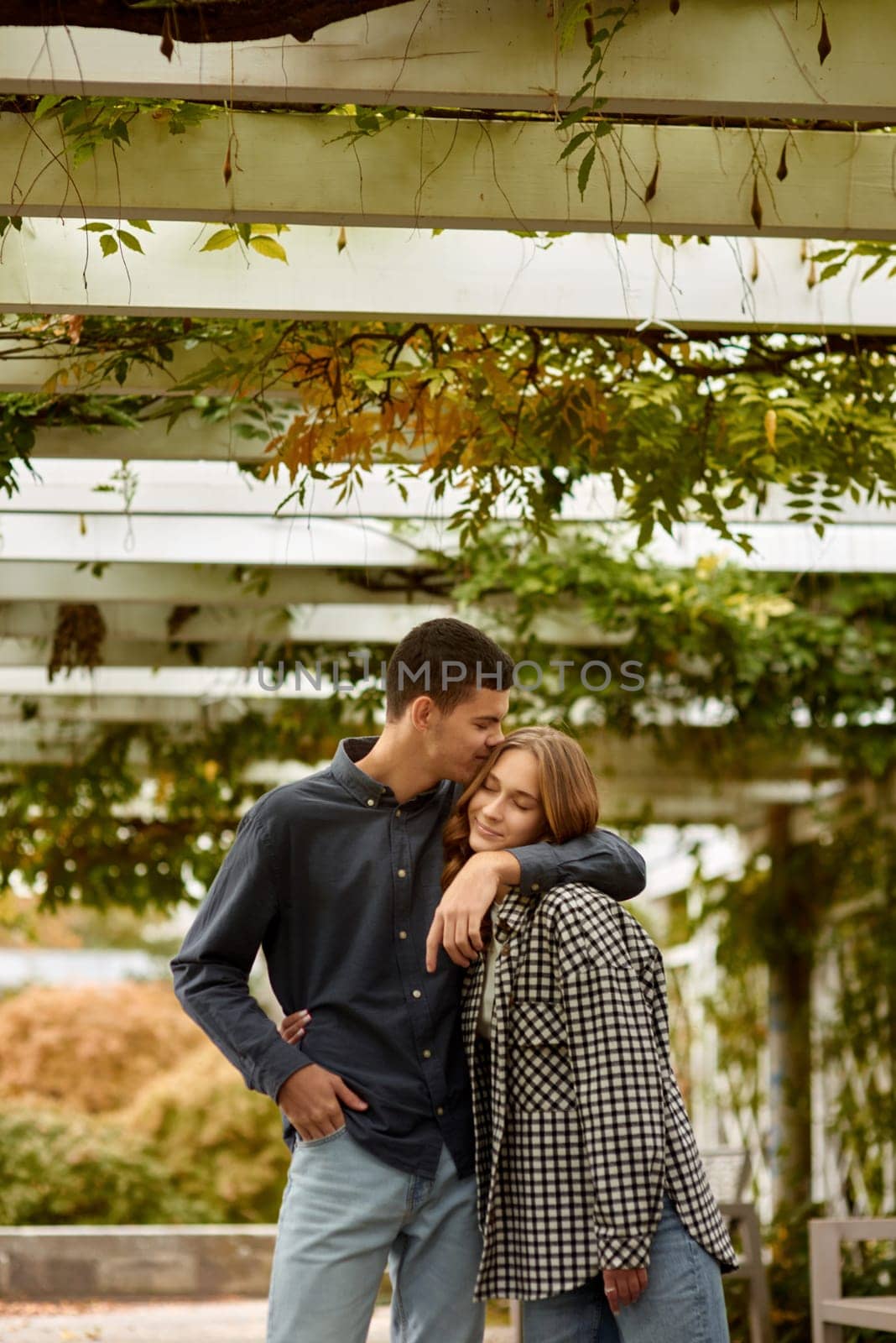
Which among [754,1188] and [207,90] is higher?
[207,90]

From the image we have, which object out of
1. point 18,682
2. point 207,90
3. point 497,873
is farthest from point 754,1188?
point 207,90

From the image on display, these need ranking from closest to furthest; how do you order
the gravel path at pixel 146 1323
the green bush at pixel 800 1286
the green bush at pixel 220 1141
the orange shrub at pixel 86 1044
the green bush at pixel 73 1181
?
the green bush at pixel 800 1286 → the gravel path at pixel 146 1323 → the green bush at pixel 73 1181 → the green bush at pixel 220 1141 → the orange shrub at pixel 86 1044

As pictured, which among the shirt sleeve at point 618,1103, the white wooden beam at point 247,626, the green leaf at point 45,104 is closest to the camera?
the shirt sleeve at point 618,1103

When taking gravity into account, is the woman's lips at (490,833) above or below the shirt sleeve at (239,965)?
above

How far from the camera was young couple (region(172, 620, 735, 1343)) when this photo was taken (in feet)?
7.00

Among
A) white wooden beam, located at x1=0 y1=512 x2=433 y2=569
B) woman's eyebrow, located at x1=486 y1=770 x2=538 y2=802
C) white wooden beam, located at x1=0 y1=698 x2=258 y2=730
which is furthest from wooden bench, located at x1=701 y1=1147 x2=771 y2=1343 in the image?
woman's eyebrow, located at x1=486 y1=770 x2=538 y2=802

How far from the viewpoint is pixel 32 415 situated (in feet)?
12.4

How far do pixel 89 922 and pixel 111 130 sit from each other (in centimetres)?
1651

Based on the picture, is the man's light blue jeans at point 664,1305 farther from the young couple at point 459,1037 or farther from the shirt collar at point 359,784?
the shirt collar at point 359,784

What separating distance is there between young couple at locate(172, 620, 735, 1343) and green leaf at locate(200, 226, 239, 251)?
0.93 metres

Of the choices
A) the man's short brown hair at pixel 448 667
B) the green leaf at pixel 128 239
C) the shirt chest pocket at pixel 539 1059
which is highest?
the green leaf at pixel 128 239

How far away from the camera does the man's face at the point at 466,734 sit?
2387 millimetres

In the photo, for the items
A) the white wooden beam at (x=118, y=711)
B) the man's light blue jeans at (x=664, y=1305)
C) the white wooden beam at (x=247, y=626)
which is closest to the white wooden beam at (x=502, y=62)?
the man's light blue jeans at (x=664, y=1305)

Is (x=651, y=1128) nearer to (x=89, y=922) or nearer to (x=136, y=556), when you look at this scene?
(x=136, y=556)
